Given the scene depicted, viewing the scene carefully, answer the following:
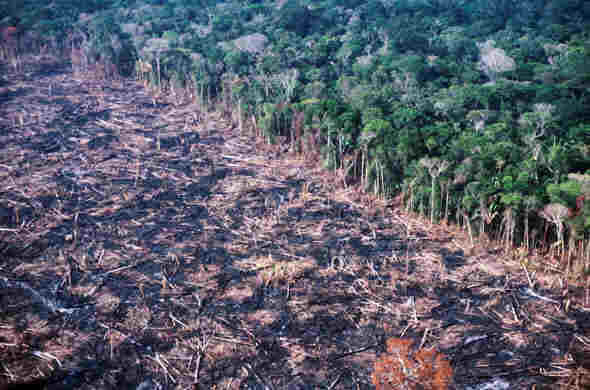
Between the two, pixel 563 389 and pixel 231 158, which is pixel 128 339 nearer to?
pixel 563 389

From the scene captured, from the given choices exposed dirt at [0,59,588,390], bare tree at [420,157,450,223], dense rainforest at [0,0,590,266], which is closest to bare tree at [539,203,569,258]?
dense rainforest at [0,0,590,266]

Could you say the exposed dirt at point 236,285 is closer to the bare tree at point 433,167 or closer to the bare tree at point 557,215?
the bare tree at point 433,167

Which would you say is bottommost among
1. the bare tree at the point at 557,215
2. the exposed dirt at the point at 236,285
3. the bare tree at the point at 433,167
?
the exposed dirt at the point at 236,285

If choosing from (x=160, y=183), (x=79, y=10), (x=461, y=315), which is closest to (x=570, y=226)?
(x=461, y=315)

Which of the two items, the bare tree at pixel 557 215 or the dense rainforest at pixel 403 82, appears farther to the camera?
the dense rainforest at pixel 403 82

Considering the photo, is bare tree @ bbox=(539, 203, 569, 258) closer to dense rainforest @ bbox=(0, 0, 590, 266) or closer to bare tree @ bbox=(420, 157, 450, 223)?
dense rainforest @ bbox=(0, 0, 590, 266)

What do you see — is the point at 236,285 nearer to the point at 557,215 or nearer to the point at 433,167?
the point at 433,167

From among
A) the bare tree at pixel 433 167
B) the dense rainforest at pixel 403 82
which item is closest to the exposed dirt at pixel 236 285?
the bare tree at pixel 433 167
